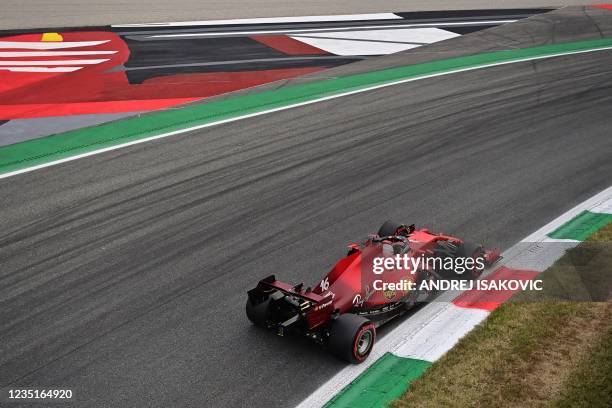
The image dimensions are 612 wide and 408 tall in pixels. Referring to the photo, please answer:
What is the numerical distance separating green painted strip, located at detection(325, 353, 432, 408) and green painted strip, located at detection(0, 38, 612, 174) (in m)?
9.93

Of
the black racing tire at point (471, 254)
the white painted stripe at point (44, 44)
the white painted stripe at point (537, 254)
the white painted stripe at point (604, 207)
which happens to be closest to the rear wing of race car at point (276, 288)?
the black racing tire at point (471, 254)

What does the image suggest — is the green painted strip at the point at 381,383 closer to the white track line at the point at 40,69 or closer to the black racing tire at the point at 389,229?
the black racing tire at the point at 389,229

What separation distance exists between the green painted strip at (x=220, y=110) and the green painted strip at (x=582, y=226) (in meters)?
9.18

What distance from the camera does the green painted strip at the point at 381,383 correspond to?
7.98 meters

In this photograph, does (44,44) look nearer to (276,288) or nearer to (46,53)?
(46,53)

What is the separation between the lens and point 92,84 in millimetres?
21578


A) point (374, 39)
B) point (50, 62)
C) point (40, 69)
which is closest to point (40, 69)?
point (40, 69)

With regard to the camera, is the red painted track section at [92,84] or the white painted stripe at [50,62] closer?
the red painted track section at [92,84]

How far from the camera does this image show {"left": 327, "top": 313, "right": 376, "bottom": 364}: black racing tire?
8.39 metres

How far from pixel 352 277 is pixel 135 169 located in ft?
24.0

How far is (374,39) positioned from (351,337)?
2095cm

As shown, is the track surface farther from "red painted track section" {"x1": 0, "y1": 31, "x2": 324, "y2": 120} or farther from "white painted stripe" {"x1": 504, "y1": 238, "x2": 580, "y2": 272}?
"white painted stripe" {"x1": 504, "y1": 238, "x2": 580, "y2": 272}

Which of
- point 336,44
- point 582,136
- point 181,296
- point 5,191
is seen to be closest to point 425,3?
point 336,44

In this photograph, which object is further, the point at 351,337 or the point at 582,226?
the point at 582,226
